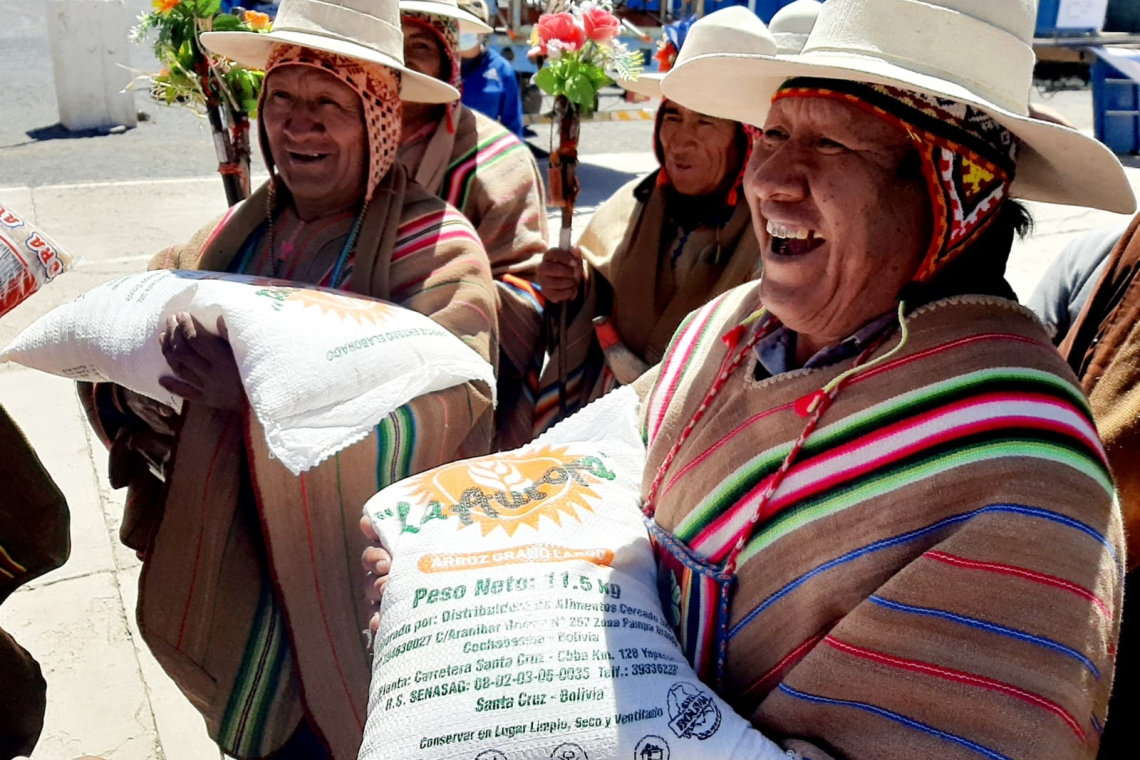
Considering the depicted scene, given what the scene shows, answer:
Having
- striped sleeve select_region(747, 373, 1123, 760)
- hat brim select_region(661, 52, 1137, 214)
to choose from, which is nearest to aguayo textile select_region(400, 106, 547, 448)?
hat brim select_region(661, 52, 1137, 214)

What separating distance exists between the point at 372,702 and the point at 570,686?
334 mm

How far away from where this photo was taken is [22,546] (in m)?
2.20

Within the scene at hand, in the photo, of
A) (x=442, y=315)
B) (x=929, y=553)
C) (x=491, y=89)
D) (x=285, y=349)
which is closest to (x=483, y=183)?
(x=442, y=315)

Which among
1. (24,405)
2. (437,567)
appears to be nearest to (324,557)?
(437,567)

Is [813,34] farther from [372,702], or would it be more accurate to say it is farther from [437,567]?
[372,702]

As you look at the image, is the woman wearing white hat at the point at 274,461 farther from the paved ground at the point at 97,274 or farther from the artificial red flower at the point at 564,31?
the paved ground at the point at 97,274

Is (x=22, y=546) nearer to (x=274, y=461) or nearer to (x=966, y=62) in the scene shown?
(x=274, y=461)

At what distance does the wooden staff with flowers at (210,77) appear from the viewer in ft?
9.93

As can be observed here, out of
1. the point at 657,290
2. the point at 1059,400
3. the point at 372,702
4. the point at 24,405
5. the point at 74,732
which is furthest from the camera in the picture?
the point at 24,405

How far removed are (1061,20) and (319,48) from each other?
15.5 metres

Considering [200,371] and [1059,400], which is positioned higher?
[1059,400]

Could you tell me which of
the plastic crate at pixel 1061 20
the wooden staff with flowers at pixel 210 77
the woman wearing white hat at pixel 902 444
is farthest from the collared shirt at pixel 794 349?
the plastic crate at pixel 1061 20

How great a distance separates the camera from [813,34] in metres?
1.57

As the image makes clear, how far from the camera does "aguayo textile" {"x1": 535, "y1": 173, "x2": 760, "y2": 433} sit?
2916 mm
